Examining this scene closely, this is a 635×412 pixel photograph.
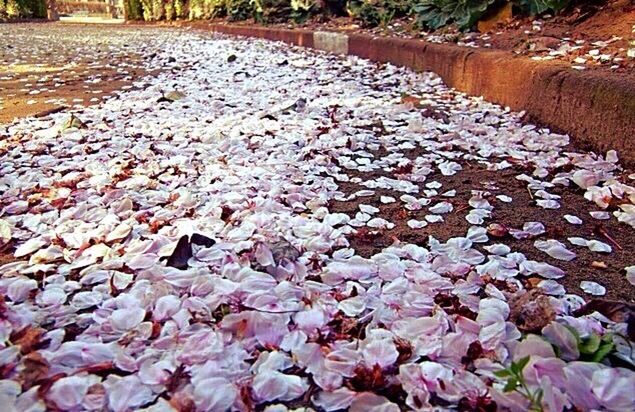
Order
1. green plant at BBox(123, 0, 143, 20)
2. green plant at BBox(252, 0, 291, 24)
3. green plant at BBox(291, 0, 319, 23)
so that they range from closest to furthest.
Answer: green plant at BBox(291, 0, 319, 23)
green plant at BBox(252, 0, 291, 24)
green plant at BBox(123, 0, 143, 20)

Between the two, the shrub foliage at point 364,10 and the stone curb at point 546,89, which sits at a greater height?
the shrub foliage at point 364,10

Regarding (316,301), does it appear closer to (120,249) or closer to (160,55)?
(120,249)

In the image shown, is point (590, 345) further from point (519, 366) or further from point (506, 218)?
point (506, 218)

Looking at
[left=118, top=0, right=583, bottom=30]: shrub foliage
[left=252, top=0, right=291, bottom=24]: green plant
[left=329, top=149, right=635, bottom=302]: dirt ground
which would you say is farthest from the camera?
[left=252, top=0, right=291, bottom=24]: green plant

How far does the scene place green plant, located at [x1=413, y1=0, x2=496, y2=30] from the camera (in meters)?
4.03

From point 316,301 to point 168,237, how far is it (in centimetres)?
47

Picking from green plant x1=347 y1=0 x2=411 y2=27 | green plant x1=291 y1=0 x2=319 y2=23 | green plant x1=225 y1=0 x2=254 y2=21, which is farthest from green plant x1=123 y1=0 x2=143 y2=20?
green plant x1=347 y1=0 x2=411 y2=27

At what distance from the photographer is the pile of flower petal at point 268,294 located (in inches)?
33.2

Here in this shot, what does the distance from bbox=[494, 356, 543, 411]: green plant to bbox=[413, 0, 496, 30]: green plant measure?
3659mm

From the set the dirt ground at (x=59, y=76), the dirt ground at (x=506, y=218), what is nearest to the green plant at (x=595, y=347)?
the dirt ground at (x=506, y=218)

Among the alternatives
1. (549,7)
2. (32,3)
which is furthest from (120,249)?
(32,3)

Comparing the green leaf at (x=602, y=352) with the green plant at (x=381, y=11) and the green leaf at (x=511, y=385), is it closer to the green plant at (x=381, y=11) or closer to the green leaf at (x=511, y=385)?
the green leaf at (x=511, y=385)

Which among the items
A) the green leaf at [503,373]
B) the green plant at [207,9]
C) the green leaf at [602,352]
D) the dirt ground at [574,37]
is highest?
the green plant at [207,9]

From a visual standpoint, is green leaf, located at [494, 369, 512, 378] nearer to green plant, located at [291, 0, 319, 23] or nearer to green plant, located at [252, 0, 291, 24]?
green plant, located at [291, 0, 319, 23]
